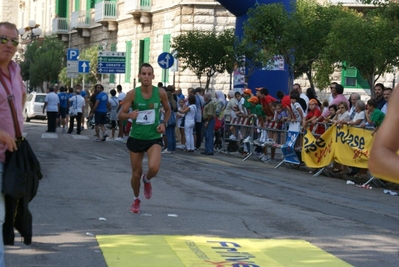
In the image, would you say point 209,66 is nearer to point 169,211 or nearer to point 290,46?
point 290,46

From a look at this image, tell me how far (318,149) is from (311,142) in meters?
0.37

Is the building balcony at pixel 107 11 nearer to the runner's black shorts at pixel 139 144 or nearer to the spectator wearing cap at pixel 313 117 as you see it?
the spectator wearing cap at pixel 313 117

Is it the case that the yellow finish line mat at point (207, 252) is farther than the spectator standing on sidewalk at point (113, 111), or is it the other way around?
the spectator standing on sidewalk at point (113, 111)

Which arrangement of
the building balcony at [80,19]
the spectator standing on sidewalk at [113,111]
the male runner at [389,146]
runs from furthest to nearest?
the building balcony at [80,19] → the spectator standing on sidewalk at [113,111] → the male runner at [389,146]

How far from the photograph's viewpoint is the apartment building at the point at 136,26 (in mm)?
39062

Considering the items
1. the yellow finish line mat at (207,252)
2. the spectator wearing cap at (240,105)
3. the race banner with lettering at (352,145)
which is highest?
the spectator wearing cap at (240,105)

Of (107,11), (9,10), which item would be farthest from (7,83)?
(9,10)

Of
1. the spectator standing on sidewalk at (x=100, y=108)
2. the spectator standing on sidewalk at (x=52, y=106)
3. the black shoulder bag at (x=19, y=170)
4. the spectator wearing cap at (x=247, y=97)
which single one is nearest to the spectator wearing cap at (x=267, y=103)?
the spectator wearing cap at (x=247, y=97)

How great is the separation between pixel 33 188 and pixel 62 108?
30.3 metres

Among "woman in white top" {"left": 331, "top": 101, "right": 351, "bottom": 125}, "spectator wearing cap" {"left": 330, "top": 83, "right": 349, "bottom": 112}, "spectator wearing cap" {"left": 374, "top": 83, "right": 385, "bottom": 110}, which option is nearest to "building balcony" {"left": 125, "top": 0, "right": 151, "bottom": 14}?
"spectator wearing cap" {"left": 330, "top": 83, "right": 349, "bottom": 112}

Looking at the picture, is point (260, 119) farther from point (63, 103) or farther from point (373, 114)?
point (63, 103)

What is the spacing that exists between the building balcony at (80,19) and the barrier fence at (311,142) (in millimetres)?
35681

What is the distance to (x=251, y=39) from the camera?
1034 inches

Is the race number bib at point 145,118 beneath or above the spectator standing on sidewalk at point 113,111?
above
